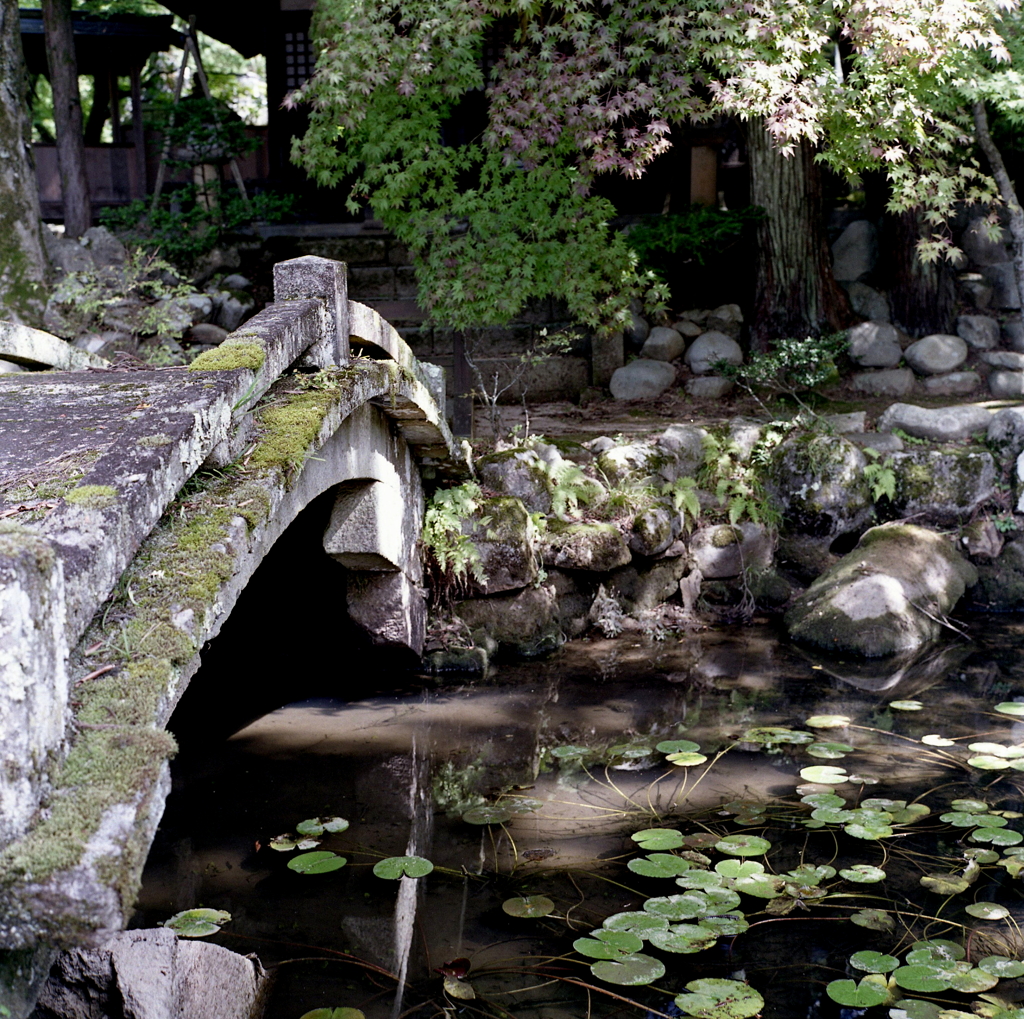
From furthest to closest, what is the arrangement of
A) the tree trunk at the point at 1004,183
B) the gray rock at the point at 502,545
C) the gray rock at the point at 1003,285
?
the gray rock at the point at 1003,285 → the tree trunk at the point at 1004,183 → the gray rock at the point at 502,545

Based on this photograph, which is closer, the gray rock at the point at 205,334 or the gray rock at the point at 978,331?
the gray rock at the point at 205,334

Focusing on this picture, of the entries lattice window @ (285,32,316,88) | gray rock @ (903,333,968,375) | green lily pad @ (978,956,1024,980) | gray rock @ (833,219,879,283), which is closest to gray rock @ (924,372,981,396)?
gray rock @ (903,333,968,375)

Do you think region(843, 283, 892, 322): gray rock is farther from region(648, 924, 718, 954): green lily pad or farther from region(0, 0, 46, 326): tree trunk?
region(648, 924, 718, 954): green lily pad

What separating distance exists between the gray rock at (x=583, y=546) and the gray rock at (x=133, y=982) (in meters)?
5.36

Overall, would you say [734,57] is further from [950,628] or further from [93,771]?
[93,771]

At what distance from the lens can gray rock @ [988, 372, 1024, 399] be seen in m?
11.4

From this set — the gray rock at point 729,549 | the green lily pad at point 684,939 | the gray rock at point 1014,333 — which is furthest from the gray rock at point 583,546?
the gray rock at point 1014,333

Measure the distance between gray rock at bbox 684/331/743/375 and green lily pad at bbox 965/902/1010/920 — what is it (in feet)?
26.3

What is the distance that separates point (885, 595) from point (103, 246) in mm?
9547

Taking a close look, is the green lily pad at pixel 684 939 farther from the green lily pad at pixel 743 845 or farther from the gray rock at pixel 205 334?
the gray rock at pixel 205 334

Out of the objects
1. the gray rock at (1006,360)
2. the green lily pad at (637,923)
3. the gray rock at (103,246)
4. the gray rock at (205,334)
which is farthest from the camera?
the gray rock at (103,246)

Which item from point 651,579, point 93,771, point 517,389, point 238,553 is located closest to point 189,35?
point 517,389

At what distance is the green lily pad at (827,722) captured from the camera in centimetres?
726

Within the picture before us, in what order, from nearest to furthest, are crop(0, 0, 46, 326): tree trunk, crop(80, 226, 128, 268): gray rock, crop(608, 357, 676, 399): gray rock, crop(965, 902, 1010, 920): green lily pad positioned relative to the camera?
crop(965, 902, 1010, 920): green lily pad, crop(0, 0, 46, 326): tree trunk, crop(608, 357, 676, 399): gray rock, crop(80, 226, 128, 268): gray rock
